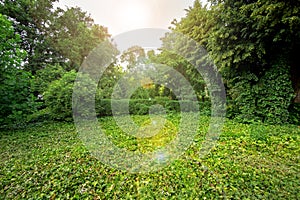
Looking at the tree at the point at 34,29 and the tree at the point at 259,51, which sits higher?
the tree at the point at 34,29

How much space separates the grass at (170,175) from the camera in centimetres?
226

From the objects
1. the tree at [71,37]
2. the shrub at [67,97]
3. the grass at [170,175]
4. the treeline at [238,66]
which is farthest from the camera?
the tree at [71,37]

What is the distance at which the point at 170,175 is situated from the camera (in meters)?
2.73

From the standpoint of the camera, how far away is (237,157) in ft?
10.8

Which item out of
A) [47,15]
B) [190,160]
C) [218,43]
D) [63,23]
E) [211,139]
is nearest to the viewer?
[190,160]

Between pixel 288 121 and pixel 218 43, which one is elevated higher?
pixel 218 43

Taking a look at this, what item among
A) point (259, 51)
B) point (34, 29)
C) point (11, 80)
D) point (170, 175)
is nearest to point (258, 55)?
point (259, 51)

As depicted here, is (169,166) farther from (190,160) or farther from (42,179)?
(42,179)

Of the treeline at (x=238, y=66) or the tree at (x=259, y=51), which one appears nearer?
the treeline at (x=238, y=66)

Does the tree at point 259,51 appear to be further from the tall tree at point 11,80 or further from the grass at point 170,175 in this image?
the tall tree at point 11,80

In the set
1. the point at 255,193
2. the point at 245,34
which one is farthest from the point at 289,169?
the point at 245,34

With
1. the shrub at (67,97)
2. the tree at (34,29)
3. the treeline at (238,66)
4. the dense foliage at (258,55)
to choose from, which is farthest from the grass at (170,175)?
the tree at (34,29)

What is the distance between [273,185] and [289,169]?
826 mm

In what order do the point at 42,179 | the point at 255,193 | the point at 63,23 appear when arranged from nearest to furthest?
the point at 255,193
the point at 42,179
the point at 63,23
